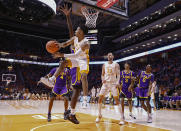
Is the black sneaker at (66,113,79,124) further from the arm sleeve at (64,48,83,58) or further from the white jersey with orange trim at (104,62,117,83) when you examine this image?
the white jersey with orange trim at (104,62,117,83)

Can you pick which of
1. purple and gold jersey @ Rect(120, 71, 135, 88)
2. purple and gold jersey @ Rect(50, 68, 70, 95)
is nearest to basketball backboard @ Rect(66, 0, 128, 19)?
purple and gold jersey @ Rect(120, 71, 135, 88)

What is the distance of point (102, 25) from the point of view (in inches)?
992

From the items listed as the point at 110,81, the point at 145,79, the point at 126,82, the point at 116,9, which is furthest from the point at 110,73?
the point at 116,9

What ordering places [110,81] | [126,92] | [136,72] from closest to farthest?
[110,81]
[126,92]
[136,72]

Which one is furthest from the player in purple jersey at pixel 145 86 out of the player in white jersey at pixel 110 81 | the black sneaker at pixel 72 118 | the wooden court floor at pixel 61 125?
the black sneaker at pixel 72 118

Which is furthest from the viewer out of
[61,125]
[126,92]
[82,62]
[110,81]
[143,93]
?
[126,92]

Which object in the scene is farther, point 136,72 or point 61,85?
point 136,72

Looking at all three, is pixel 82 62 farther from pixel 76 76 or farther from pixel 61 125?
pixel 61 125

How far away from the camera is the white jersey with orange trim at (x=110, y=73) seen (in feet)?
17.6

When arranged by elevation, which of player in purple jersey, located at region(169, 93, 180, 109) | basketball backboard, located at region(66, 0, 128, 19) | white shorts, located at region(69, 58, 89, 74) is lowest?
player in purple jersey, located at region(169, 93, 180, 109)

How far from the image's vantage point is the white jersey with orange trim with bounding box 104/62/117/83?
5367 millimetres

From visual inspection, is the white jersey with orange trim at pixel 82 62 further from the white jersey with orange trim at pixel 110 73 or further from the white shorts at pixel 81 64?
the white jersey with orange trim at pixel 110 73

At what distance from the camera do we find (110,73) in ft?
17.7

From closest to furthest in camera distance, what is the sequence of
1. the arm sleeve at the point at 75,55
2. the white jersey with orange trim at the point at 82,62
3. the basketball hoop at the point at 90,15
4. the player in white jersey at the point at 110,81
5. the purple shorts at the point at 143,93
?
the arm sleeve at the point at 75,55 < the white jersey with orange trim at the point at 82,62 < the player in white jersey at the point at 110,81 < the purple shorts at the point at 143,93 < the basketball hoop at the point at 90,15
